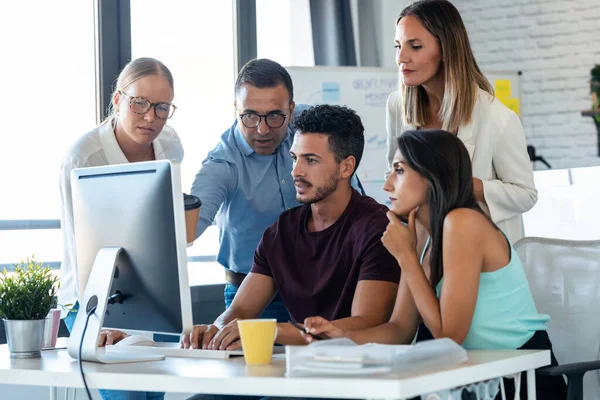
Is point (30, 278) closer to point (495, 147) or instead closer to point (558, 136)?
point (495, 147)

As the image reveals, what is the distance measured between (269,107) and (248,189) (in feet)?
0.92

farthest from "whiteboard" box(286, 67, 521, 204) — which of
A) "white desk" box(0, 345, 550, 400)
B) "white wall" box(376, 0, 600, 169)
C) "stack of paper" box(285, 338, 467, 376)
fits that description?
"stack of paper" box(285, 338, 467, 376)

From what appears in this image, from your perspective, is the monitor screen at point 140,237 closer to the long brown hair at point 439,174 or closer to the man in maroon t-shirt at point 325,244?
the man in maroon t-shirt at point 325,244

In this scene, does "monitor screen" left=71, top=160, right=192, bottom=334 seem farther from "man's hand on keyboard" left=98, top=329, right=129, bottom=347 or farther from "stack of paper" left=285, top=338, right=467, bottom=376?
"stack of paper" left=285, top=338, right=467, bottom=376

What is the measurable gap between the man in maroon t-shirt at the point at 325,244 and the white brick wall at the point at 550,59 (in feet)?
10.1

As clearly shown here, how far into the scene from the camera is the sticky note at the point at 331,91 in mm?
4402

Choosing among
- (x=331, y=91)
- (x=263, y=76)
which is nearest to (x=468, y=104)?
(x=263, y=76)

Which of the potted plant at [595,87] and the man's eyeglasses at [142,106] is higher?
the potted plant at [595,87]

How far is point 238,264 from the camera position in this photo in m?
2.52

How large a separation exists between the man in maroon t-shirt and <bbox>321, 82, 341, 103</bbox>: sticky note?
2.23 meters

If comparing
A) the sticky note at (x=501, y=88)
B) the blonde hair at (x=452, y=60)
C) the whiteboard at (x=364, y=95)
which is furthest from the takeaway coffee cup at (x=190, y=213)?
the sticky note at (x=501, y=88)

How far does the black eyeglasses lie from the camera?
236 cm

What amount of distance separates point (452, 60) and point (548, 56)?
3.16 meters

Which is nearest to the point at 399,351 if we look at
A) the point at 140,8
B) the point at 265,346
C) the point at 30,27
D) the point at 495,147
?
the point at 265,346
